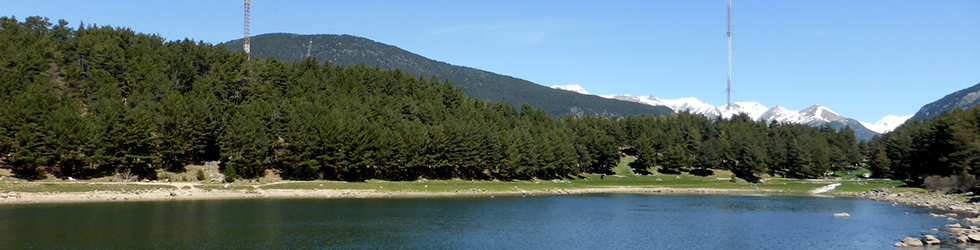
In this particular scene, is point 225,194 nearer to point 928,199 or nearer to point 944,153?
point 928,199

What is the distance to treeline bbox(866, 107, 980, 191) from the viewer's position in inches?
3504

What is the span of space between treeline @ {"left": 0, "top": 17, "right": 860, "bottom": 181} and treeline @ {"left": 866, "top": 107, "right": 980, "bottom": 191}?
474 inches

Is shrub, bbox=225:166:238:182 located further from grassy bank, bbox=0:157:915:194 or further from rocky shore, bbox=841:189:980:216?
rocky shore, bbox=841:189:980:216

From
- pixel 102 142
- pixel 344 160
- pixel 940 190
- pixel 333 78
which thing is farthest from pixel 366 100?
pixel 940 190

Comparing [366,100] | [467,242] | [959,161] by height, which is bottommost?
[467,242]

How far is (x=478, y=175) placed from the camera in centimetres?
10794

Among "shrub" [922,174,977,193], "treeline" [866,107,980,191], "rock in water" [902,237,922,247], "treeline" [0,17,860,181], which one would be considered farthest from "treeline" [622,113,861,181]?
"rock in water" [902,237,922,247]

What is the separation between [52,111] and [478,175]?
6000 centimetres

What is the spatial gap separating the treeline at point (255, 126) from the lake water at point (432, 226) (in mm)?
15380

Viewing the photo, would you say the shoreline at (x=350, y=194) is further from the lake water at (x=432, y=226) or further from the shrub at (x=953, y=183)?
the lake water at (x=432, y=226)

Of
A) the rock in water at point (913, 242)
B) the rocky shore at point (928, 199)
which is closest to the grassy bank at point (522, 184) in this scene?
the rocky shore at point (928, 199)

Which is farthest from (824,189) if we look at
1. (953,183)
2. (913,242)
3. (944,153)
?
(913,242)

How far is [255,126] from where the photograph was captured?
8375cm

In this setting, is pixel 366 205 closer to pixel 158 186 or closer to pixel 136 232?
pixel 158 186
